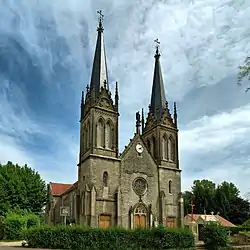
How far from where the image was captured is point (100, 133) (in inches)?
1590

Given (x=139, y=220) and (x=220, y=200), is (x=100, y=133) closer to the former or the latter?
(x=139, y=220)

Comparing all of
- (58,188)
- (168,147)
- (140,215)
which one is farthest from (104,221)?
(58,188)

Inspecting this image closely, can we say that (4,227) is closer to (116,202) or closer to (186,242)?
(116,202)

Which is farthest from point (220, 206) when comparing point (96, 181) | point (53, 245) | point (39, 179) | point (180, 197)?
point (53, 245)

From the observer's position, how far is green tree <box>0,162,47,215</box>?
48094mm

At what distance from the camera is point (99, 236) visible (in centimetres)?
2550

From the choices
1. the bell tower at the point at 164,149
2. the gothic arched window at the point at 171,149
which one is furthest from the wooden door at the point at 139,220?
the gothic arched window at the point at 171,149

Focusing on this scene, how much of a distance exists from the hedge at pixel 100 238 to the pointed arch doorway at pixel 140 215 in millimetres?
11869

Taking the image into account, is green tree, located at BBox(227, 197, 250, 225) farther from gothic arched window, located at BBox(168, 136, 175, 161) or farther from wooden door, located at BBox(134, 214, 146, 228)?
wooden door, located at BBox(134, 214, 146, 228)

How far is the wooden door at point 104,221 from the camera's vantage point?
122 ft

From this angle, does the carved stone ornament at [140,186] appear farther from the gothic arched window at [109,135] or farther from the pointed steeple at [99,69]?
the pointed steeple at [99,69]

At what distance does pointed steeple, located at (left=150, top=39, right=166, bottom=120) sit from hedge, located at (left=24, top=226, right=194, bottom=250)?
2108 centimetres

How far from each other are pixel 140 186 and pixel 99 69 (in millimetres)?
15341

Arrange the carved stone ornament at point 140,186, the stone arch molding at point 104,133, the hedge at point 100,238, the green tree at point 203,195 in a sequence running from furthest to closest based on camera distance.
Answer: the green tree at point 203,195, the carved stone ornament at point 140,186, the stone arch molding at point 104,133, the hedge at point 100,238
